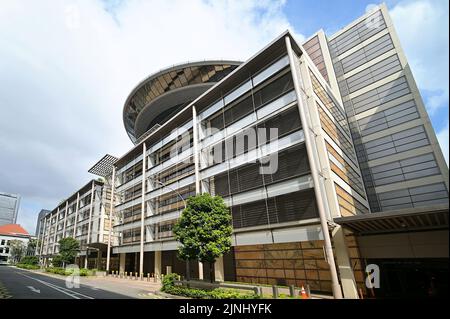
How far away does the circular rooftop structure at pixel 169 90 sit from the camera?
1437 inches

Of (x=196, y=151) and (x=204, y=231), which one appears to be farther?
(x=196, y=151)

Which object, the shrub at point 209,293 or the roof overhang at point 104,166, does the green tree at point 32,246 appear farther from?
the shrub at point 209,293

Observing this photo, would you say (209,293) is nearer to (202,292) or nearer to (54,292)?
(202,292)

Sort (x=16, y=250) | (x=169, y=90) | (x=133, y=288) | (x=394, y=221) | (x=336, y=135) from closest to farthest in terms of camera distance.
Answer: (x=394, y=221)
(x=133, y=288)
(x=336, y=135)
(x=169, y=90)
(x=16, y=250)

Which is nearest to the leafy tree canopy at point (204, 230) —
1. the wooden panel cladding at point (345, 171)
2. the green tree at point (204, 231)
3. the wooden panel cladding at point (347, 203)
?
the green tree at point (204, 231)

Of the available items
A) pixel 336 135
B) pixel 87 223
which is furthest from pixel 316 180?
pixel 87 223

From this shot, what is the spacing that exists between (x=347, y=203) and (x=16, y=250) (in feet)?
429

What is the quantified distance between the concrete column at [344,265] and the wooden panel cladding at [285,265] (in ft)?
11.0

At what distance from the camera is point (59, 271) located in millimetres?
42594

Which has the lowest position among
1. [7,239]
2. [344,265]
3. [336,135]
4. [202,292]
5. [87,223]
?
[202,292]

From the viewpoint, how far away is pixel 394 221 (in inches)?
579

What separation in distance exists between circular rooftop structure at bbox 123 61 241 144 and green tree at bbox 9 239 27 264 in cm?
9718

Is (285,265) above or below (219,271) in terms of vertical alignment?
above

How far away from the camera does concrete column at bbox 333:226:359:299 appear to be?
15000 mm
